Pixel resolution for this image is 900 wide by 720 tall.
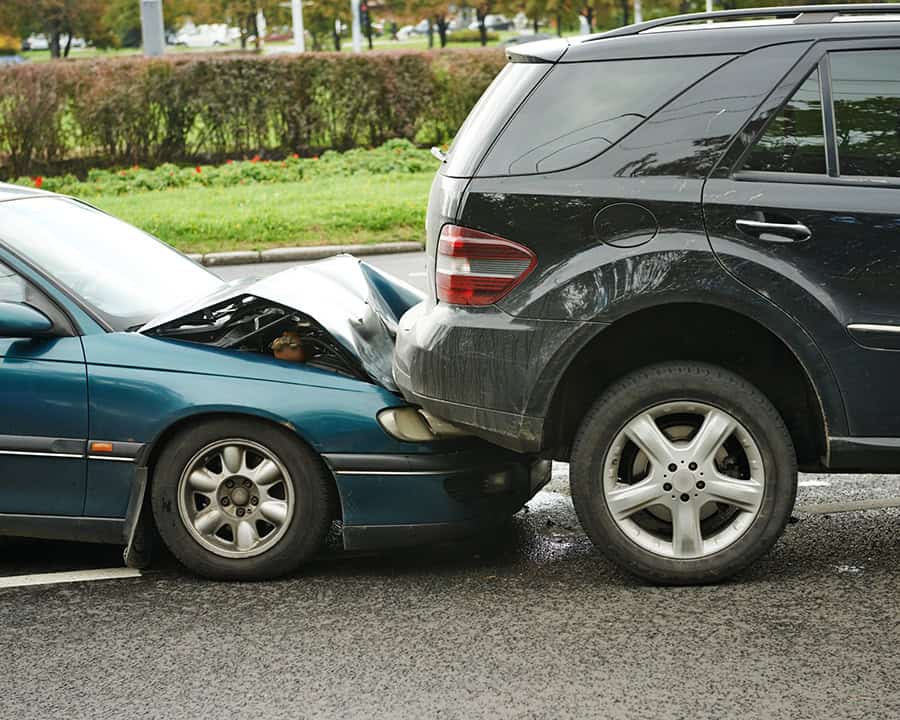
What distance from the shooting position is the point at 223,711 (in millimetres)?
3799

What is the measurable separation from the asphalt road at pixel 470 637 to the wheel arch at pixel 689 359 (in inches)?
18.9

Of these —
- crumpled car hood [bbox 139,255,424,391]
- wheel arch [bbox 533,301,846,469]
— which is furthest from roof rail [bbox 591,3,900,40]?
crumpled car hood [bbox 139,255,424,391]

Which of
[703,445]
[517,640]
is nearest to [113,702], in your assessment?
[517,640]

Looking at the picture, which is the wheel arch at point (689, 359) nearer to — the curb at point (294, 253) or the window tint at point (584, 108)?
the window tint at point (584, 108)

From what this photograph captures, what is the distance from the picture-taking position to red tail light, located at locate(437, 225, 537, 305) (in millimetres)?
4660

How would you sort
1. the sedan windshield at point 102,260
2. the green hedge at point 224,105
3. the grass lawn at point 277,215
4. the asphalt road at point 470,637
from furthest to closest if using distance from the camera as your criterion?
the green hedge at point 224,105 → the grass lawn at point 277,215 → the sedan windshield at point 102,260 → the asphalt road at point 470,637

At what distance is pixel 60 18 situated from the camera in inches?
2247

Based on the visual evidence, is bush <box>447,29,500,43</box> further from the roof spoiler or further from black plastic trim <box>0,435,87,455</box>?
black plastic trim <box>0,435,87,455</box>

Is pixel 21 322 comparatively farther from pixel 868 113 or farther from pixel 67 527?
pixel 868 113

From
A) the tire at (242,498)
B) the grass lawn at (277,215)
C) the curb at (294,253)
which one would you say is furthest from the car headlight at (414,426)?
the grass lawn at (277,215)

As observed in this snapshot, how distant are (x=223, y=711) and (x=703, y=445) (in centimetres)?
179

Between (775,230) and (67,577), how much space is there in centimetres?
271

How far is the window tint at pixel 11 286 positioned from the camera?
5145 millimetres

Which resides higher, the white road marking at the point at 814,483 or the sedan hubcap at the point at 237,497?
the sedan hubcap at the point at 237,497
